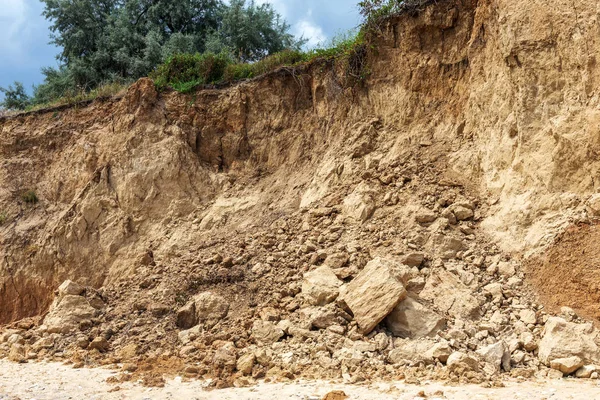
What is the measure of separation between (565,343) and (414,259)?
218 cm

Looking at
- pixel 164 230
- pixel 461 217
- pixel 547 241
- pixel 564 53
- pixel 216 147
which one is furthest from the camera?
pixel 216 147

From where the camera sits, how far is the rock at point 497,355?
520cm

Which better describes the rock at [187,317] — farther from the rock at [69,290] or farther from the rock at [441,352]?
the rock at [441,352]

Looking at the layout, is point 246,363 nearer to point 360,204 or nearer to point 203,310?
point 203,310

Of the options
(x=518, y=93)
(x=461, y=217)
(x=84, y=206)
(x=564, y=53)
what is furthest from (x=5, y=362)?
(x=564, y=53)

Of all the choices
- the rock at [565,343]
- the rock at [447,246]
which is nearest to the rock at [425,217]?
the rock at [447,246]

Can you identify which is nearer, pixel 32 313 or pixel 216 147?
pixel 32 313

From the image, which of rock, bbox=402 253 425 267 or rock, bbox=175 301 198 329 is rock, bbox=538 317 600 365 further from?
rock, bbox=175 301 198 329

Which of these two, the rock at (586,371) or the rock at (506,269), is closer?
the rock at (586,371)

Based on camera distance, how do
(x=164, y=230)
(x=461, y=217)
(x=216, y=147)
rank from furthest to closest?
1. (x=216, y=147)
2. (x=164, y=230)
3. (x=461, y=217)

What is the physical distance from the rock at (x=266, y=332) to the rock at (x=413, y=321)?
133cm

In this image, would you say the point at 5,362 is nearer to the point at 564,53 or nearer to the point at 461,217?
the point at 461,217

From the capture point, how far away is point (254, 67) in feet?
37.9

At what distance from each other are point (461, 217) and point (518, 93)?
1.98 meters
